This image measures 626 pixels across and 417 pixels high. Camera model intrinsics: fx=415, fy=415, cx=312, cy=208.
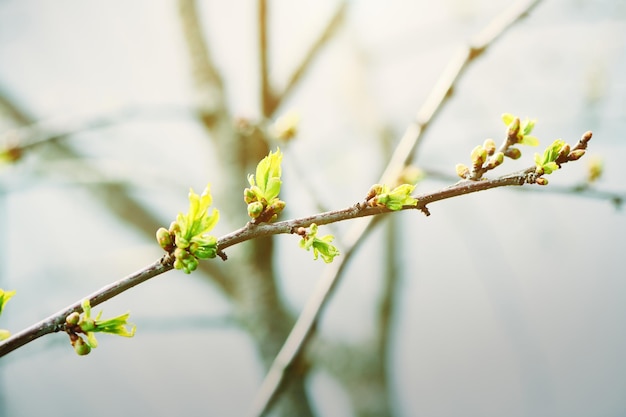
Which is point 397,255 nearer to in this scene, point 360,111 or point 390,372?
point 390,372

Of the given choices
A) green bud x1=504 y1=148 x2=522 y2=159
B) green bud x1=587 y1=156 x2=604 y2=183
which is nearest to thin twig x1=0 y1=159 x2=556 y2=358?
green bud x1=504 y1=148 x2=522 y2=159

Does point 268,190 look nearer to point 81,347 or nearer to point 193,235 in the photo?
point 193,235

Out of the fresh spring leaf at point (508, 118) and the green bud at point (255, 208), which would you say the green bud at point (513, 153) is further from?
the green bud at point (255, 208)

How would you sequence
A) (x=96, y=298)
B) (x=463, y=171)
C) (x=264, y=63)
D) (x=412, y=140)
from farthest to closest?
(x=264, y=63)
(x=412, y=140)
(x=463, y=171)
(x=96, y=298)

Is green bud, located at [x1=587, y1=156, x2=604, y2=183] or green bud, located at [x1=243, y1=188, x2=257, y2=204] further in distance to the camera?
green bud, located at [x1=587, y1=156, x2=604, y2=183]

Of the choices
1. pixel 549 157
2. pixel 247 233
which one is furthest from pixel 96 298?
pixel 549 157

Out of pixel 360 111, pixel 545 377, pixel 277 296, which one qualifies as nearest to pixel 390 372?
pixel 277 296

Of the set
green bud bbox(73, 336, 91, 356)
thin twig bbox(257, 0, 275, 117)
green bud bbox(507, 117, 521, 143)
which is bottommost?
green bud bbox(73, 336, 91, 356)

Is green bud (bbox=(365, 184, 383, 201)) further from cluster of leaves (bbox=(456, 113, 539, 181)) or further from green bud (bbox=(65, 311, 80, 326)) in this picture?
green bud (bbox=(65, 311, 80, 326))
